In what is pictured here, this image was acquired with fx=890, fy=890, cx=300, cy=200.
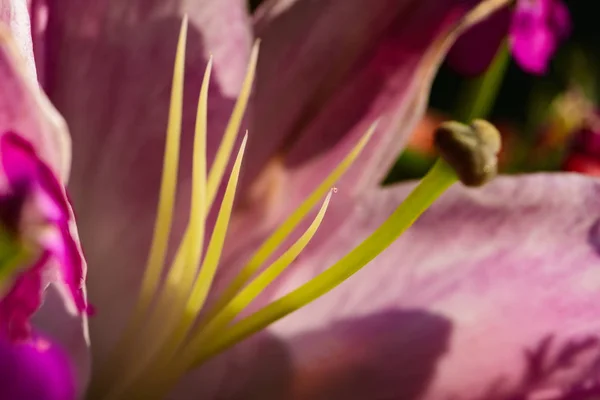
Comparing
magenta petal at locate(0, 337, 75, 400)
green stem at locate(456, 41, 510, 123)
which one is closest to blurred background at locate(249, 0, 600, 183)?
green stem at locate(456, 41, 510, 123)

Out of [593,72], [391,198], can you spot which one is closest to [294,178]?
[391,198]

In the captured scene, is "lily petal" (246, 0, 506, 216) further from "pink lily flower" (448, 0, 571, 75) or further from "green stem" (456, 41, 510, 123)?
"green stem" (456, 41, 510, 123)

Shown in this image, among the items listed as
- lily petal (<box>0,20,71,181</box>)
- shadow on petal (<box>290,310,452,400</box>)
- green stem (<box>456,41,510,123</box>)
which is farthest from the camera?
green stem (<box>456,41,510,123</box>)

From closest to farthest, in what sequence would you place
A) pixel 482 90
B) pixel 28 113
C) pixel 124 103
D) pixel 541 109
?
pixel 28 113, pixel 124 103, pixel 482 90, pixel 541 109

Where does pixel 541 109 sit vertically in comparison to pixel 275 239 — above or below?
below

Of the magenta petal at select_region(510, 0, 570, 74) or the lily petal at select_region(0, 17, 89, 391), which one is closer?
the lily petal at select_region(0, 17, 89, 391)

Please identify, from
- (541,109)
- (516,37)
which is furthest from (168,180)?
(541,109)

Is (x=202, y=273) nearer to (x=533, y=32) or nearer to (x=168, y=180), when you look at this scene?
(x=168, y=180)
